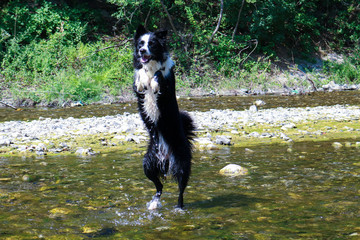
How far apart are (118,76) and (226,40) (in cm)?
685

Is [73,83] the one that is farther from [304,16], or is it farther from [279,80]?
[304,16]

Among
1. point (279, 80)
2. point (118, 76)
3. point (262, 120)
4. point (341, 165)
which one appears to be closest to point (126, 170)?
point (341, 165)

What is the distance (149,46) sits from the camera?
Answer: 404cm

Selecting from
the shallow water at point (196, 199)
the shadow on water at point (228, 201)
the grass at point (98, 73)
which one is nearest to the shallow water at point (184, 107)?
the grass at point (98, 73)

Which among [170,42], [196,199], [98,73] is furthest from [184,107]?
[196,199]

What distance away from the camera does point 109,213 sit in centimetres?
369

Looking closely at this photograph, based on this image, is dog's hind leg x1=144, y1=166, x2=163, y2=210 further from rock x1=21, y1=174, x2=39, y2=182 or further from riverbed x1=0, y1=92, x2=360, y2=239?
rock x1=21, y1=174, x2=39, y2=182

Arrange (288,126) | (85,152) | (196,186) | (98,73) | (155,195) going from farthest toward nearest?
1. (98,73)
2. (288,126)
3. (85,152)
4. (196,186)
5. (155,195)

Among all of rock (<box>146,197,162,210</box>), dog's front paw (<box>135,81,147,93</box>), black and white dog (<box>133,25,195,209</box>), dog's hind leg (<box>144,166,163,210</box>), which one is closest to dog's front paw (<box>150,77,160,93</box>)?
black and white dog (<box>133,25,195,209</box>)

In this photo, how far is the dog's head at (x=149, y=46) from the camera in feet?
13.1

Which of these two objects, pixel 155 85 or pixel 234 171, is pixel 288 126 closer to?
pixel 234 171

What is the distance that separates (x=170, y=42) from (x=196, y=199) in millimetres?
18189

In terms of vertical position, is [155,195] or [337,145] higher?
[155,195]

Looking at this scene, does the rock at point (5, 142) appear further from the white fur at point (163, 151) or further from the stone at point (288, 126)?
the stone at point (288, 126)
